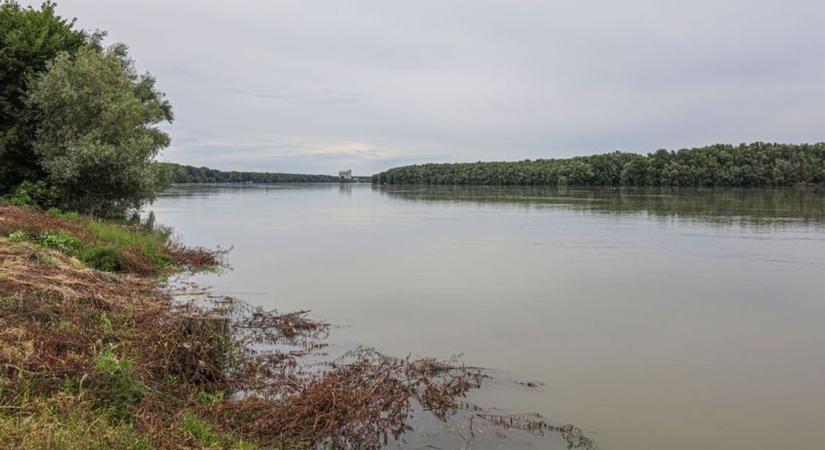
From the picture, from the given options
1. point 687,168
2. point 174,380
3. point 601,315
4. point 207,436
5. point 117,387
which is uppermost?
point 687,168

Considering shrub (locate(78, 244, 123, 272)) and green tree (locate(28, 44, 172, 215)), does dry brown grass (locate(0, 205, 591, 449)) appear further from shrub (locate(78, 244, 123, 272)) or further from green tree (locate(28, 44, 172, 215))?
green tree (locate(28, 44, 172, 215))

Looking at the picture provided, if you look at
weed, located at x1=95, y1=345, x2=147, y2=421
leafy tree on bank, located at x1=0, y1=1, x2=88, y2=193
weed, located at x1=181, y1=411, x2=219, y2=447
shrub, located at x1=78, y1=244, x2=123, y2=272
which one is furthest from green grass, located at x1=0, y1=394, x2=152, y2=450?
leafy tree on bank, located at x1=0, y1=1, x2=88, y2=193

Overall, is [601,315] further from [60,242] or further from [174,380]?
[60,242]

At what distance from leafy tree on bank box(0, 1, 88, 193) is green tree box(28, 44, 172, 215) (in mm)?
534

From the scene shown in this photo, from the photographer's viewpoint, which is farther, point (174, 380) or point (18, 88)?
point (18, 88)

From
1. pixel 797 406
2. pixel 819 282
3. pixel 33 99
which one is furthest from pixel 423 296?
pixel 33 99

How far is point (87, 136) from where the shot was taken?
22250 mm

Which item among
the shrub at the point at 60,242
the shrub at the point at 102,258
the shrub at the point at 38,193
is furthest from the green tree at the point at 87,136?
the shrub at the point at 102,258

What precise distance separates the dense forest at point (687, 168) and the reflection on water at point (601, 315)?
77160mm

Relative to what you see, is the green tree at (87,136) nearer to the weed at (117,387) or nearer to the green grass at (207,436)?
the weed at (117,387)

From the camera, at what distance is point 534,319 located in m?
12.0

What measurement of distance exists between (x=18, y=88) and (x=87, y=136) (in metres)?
4.07

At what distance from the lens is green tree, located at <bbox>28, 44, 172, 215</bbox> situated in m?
22.0

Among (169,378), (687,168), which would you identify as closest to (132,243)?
(169,378)
